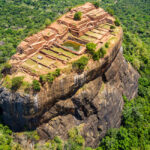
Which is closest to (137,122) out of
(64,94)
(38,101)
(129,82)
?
(129,82)

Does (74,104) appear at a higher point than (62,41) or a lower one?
lower

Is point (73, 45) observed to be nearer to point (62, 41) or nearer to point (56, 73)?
point (62, 41)

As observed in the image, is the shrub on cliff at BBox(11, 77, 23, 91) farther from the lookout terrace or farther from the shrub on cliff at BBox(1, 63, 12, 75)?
the shrub on cliff at BBox(1, 63, 12, 75)

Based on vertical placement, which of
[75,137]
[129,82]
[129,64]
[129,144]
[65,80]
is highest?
[65,80]

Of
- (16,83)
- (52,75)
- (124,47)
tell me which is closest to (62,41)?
(52,75)

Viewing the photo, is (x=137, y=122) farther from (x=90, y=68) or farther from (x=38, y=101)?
(x=38, y=101)

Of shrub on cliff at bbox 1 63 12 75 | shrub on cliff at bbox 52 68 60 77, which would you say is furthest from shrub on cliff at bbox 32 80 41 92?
shrub on cliff at bbox 1 63 12 75
